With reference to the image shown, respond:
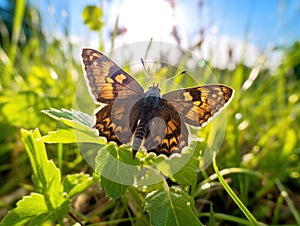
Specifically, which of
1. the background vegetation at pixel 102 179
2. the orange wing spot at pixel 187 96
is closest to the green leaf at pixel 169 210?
the background vegetation at pixel 102 179

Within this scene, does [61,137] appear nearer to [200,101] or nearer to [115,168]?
[115,168]

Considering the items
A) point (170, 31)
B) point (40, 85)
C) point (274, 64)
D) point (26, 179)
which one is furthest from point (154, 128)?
point (274, 64)

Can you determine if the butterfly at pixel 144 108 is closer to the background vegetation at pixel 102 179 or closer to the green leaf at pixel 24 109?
the background vegetation at pixel 102 179

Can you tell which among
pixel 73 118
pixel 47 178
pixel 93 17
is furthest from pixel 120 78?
pixel 93 17

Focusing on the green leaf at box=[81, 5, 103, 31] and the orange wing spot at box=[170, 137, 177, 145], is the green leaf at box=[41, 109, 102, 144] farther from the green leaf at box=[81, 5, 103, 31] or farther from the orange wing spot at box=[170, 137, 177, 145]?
the green leaf at box=[81, 5, 103, 31]

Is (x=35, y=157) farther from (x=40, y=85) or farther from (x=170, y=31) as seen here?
(x=40, y=85)

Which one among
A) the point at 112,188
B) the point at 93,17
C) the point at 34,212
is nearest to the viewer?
the point at 112,188
